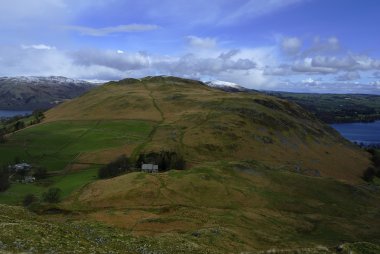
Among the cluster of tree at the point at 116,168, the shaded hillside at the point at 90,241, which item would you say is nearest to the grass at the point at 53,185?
the cluster of tree at the point at 116,168

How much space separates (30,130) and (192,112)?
6520 centimetres

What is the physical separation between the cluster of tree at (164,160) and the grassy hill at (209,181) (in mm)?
4267

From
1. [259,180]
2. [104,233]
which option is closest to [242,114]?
[259,180]

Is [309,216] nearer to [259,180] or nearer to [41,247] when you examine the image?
[259,180]

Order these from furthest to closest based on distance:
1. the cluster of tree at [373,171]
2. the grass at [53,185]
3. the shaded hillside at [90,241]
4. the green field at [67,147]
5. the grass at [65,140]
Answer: the cluster of tree at [373,171] < the grass at [65,140] < the green field at [67,147] < the grass at [53,185] < the shaded hillside at [90,241]

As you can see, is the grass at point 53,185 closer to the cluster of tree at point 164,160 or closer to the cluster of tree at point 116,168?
the cluster of tree at point 116,168

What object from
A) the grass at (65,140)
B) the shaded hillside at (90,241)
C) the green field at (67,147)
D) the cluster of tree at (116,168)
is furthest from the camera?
the grass at (65,140)

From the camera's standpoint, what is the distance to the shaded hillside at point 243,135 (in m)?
139

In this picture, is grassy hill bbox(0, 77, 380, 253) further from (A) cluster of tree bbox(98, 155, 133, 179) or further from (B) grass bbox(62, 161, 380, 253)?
(A) cluster of tree bbox(98, 155, 133, 179)

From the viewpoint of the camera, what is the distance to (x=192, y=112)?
177875 mm

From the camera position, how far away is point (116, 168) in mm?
113250

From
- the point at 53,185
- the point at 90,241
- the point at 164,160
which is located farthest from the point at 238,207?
the point at 53,185

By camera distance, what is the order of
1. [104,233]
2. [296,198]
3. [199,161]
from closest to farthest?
[104,233] → [296,198] → [199,161]

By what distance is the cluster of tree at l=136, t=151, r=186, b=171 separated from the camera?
118438 mm
